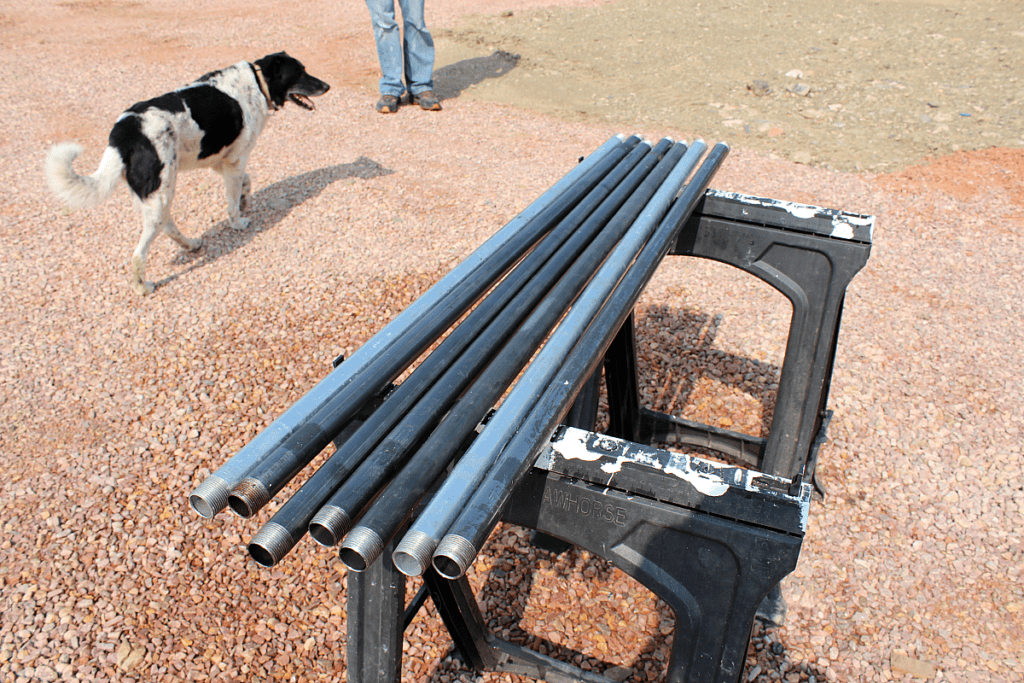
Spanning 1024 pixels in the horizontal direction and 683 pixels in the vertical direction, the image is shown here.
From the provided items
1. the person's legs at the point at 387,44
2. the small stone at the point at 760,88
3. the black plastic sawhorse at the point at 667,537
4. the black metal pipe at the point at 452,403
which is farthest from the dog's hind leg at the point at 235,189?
the small stone at the point at 760,88

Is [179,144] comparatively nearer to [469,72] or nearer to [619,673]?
A: [619,673]

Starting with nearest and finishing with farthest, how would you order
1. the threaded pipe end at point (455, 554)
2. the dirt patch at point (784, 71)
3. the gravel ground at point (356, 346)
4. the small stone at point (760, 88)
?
the threaded pipe end at point (455, 554) → the gravel ground at point (356, 346) → the dirt patch at point (784, 71) → the small stone at point (760, 88)

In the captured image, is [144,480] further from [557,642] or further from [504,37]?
[504,37]

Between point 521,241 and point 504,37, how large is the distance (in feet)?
34.5

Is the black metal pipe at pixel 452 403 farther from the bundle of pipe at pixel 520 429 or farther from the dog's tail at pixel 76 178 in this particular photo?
the dog's tail at pixel 76 178

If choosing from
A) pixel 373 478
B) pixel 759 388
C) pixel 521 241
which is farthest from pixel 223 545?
pixel 759 388

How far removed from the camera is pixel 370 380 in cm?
146

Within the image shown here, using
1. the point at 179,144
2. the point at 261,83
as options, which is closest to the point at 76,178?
the point at 179,144

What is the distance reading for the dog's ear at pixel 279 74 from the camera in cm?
548

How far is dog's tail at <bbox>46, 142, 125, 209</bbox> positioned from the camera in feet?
13.9

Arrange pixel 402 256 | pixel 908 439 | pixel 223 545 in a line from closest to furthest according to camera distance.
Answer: pixel 223 545, pixel 908 439, pixel 402 256

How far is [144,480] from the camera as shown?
10.6 feet

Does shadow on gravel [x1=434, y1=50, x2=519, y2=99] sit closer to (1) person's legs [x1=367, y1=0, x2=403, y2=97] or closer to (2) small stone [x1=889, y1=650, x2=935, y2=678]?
(1) person's legs [x1=367, y1=0, x2=403, y2=97]

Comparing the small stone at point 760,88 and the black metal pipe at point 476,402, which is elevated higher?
the black metal pipe at point 476,402
